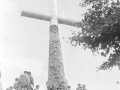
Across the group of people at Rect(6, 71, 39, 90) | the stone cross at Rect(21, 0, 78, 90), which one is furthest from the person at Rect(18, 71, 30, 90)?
the stone cross at Rect(21, 0, 78, 90)

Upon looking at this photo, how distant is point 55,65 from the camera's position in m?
13.0

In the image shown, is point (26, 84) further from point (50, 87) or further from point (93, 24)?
point (93, 24)

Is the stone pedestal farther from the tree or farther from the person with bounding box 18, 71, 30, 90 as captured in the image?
the tree

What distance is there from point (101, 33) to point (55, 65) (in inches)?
227

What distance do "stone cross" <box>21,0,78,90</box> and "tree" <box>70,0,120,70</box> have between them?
3.24 metres

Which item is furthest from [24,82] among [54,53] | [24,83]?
[54,53]

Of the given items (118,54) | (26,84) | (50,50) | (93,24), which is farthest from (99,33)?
(50,50)

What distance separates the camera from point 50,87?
1203 cm

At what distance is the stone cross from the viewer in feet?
40.7

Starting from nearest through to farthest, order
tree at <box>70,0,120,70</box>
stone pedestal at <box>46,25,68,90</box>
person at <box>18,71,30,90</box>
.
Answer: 1. tree at <box>70,0,120,70</box>
2. person at <box>18,71,30,90</box>
3. stone pedestal at <box>46,25,68,90</box>

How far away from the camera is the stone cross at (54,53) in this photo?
40.7 feet

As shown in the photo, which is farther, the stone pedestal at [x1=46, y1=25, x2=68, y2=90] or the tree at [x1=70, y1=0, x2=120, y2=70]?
the stone pedestal at [x1=46, y1=25, x2=68, y2=90]

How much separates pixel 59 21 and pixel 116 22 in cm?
863

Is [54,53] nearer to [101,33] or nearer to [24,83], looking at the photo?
[24,83]
